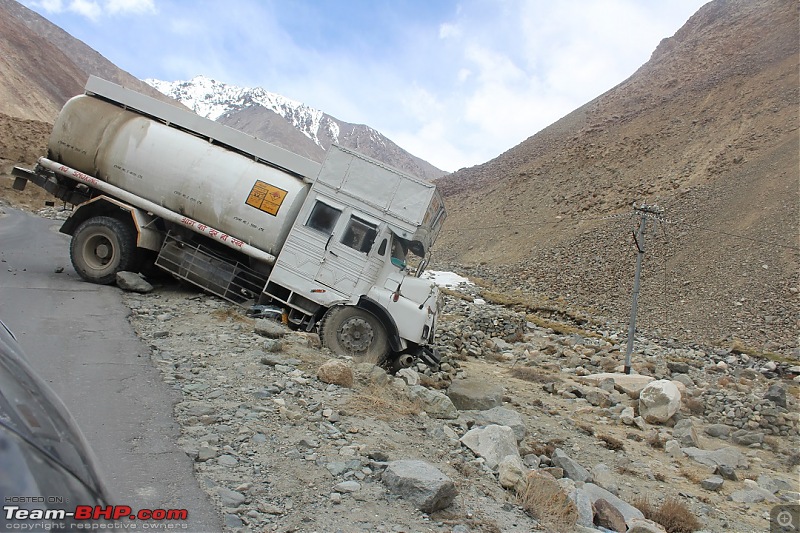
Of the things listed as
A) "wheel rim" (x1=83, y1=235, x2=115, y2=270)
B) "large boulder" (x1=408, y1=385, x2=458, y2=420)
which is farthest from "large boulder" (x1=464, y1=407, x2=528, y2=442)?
"wheel rim" (x1=83, y1=235, x2=115, y2=270)

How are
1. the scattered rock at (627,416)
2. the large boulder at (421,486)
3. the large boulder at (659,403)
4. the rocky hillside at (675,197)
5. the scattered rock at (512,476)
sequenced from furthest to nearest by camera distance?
the rocky hillside at (675,197)
the large boulder at (659,403)
the scattered rock at (627,416)
the scattered rock at (512,476)
the large boulder at (421,486)

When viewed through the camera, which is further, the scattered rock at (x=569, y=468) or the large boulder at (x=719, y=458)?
the large boulder at (x=719, y=458)

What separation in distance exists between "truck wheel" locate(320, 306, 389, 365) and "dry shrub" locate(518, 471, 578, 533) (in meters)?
4.68

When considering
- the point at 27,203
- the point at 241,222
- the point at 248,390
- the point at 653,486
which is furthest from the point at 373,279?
the point at 27,203

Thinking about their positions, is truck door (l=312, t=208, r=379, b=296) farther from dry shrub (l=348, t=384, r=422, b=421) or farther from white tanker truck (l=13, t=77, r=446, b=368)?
dry shrub (l=348, t=384, r=422, b=421)

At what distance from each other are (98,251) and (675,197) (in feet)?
132

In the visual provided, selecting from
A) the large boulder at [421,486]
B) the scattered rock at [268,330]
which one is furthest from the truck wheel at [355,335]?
the large boulder at [421,486]

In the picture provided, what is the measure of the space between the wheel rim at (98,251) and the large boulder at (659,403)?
37.4 ft

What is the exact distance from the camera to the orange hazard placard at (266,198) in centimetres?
1084

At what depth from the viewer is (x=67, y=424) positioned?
146 cm

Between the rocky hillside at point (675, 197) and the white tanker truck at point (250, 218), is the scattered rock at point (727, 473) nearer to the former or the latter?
the white tanker truck at point (250, 218)

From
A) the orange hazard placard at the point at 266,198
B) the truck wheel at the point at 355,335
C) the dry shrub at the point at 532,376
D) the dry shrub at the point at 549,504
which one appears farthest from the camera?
the dry shrub at the point at 532,376

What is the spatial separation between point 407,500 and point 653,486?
5.43m

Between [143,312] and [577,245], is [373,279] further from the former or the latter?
[577,245]
